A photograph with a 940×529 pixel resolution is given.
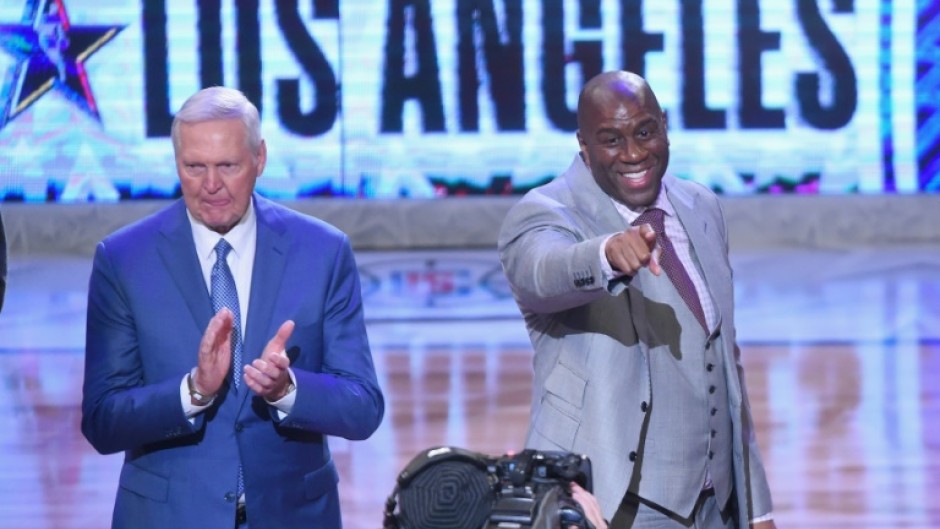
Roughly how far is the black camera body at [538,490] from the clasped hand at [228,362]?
567mm

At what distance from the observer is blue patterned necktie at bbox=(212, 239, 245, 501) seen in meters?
2.02

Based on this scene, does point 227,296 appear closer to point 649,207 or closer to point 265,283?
point 265,283

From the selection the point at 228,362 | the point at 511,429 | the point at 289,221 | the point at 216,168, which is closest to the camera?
the point at 228,362

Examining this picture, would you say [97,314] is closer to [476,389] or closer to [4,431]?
[4,431]

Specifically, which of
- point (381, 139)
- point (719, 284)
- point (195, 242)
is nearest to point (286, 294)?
point (195, 242)

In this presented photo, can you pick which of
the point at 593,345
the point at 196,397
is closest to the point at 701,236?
the point at 593,345

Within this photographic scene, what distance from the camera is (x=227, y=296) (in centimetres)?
203

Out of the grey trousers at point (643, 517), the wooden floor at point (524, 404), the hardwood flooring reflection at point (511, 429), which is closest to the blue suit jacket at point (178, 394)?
the grey trousers at point (643, 517)

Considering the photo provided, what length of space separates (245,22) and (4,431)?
5347mm

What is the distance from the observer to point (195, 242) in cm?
205

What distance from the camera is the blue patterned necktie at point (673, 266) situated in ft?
7.73

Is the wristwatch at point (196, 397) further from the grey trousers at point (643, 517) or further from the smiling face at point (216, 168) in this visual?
the grey trousers at point (643, 517)

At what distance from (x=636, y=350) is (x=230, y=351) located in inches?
27.7

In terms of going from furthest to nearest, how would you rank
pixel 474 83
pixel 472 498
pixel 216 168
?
pixel 474 83, pixel 216 168, pixel 472 498
